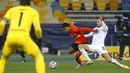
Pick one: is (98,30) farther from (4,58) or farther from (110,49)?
(4,58)

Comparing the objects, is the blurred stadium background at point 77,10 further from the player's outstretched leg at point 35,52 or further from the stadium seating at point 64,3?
the player's outstretched leg at point 35,52

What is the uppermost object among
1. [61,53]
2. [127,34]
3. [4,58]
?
[4,58]

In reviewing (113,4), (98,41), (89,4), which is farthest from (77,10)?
(98,41)

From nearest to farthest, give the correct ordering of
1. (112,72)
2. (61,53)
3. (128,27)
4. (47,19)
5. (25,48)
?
(25,48) < (112,72) < (128,27) < (61,53) < (47,19)

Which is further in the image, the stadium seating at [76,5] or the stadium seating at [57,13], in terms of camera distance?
the stadium seating at [76,5]

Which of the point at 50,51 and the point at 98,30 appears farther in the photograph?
the point at 50,51

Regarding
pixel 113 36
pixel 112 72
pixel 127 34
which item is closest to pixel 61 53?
pixel 113 36

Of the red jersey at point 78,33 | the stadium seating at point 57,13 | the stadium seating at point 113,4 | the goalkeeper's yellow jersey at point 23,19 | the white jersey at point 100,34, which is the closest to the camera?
the goalkeeper's yellow jersey at point 23,19

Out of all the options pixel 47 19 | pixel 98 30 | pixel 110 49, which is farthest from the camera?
pixel 47 19

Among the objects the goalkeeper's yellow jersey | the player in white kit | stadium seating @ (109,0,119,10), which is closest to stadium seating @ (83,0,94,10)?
stadium seating @ (109,0,119,10)

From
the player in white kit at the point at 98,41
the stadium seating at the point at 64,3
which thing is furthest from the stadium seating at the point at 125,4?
the player in white kit at the point at 98,41

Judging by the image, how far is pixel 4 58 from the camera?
1085 centimetres

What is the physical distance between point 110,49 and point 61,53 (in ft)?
12.7

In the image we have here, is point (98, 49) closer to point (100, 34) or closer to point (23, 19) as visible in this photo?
point (100, 34)
